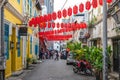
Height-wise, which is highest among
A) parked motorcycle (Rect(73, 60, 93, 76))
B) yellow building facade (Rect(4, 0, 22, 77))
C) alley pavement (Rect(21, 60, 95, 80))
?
yellow building facade (Rect(4, 0, 22, 77))

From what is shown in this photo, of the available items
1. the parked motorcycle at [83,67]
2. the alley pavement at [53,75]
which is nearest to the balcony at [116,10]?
the parked motorcycle at [83,67]

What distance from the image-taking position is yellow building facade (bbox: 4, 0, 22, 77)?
2542 cm

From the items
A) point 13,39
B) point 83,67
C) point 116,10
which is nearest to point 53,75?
point 83,67

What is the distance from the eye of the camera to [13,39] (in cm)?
2922

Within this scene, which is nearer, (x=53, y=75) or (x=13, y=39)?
(x=53, y=75)

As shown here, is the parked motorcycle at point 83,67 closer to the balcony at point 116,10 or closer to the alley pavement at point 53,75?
the alley pavement at point 53,75

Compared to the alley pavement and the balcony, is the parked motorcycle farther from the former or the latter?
the balcony

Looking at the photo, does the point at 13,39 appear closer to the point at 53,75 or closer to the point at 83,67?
the point at 53,75

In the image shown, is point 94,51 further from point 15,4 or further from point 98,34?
point 98,34

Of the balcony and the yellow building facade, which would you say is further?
the yellow building facade

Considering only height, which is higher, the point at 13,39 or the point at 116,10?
the point at 116,10

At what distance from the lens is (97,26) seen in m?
A: 37.4

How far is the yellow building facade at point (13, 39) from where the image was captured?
83.4 feet

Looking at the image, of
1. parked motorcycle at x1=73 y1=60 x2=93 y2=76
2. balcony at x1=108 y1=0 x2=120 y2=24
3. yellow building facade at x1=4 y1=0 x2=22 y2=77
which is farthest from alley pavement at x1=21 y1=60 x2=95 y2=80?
balcony at x1=108 y1=0 x2=120 y2=24
